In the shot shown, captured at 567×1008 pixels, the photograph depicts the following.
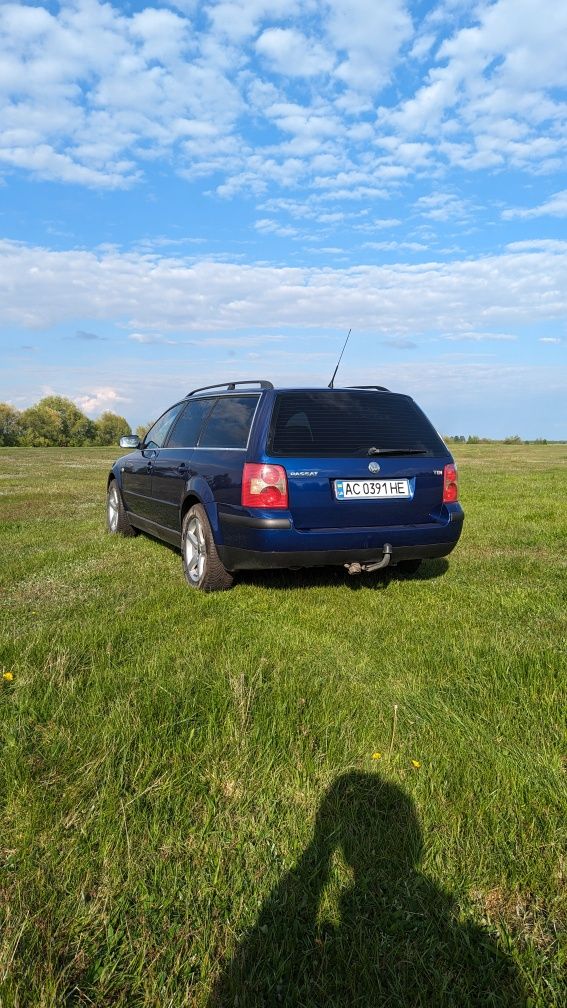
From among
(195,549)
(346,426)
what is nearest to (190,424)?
(195,549)

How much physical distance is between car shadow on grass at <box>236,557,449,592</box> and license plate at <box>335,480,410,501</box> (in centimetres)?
96

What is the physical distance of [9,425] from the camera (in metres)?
70.9

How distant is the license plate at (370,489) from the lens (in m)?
5.07

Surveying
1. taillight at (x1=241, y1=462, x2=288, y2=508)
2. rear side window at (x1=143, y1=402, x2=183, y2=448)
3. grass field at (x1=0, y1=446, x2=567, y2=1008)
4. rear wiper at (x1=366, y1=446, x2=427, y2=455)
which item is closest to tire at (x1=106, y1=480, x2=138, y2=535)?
rear side window at (x1=143, y1=402, x2=183, y2=448)

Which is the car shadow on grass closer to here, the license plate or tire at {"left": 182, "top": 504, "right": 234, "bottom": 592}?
tire at {"left": 182, "top": 504, "right": 234, "bottom": 592}

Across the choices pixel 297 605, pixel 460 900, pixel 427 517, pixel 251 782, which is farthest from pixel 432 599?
pixel 460 900

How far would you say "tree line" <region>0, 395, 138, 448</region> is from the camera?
7006 centimetres

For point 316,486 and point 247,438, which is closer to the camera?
point 316,486

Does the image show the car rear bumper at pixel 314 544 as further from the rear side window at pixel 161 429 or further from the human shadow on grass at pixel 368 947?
the human shadow on grass at pixel 368 947

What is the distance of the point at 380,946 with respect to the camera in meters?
1.84

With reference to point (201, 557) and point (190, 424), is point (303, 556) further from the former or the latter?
point (190, 424)

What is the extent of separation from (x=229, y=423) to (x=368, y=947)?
4488mm

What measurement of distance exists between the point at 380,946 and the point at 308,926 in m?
0.21

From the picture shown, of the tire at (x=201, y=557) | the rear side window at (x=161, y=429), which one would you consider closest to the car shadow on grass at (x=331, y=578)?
the tire at (x=201, y=557)
